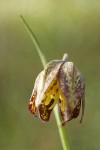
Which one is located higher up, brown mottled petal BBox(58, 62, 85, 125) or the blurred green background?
the blurred green background

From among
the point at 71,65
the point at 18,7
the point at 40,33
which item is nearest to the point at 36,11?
the point at 18,7

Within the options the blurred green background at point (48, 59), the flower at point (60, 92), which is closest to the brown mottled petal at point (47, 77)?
the flower at point (60, 92)

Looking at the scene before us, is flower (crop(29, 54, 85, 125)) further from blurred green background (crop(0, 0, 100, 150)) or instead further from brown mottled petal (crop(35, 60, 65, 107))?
blurred green background (crop(0, 0, 100, 150))

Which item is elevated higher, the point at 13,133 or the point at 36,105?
the point at 13,133

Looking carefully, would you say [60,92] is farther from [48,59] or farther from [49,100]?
[48,59]

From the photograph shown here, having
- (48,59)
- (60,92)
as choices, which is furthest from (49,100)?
(48,59)

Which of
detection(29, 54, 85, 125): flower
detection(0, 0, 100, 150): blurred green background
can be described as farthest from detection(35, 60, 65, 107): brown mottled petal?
detection(0, 0, 100, 150): blurred green background

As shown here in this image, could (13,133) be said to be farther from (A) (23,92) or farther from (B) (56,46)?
(B) (56,46)
